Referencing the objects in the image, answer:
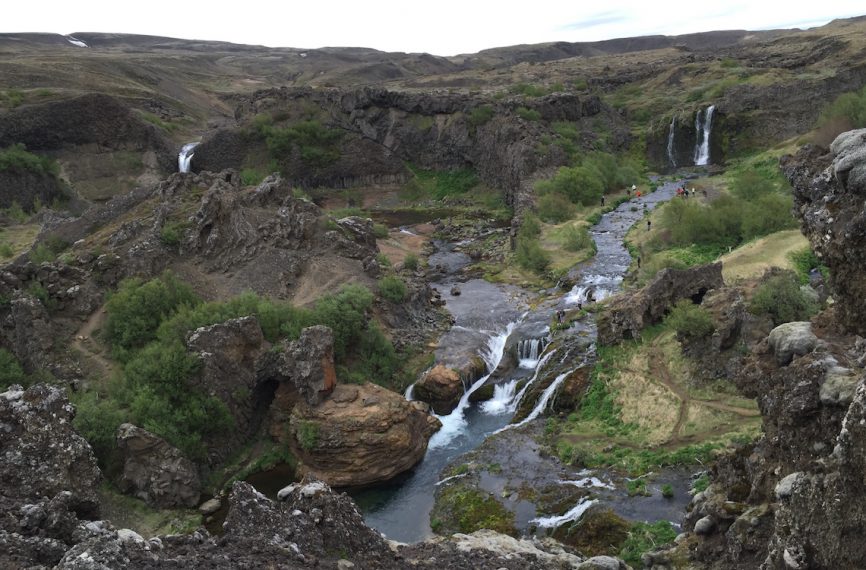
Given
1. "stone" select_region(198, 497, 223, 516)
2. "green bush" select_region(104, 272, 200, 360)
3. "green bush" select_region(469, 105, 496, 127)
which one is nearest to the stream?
"stone" select_region(198, 497, 223, 516)

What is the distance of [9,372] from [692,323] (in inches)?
1318

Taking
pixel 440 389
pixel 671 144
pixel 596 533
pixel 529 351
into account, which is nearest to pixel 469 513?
pixel 596 533

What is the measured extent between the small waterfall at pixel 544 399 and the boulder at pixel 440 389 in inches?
161

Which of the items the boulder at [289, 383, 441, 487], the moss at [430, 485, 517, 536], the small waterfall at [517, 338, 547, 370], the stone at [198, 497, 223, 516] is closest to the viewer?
the moss at [430, 485, 517, 536]

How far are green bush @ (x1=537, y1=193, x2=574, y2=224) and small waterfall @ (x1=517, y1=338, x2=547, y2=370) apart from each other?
31035mm

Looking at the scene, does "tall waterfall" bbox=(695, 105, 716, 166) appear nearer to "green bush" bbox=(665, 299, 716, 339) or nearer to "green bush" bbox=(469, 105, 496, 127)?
"green bush" bbox=(469, 105, 496, 127)

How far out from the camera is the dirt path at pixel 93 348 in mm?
33406

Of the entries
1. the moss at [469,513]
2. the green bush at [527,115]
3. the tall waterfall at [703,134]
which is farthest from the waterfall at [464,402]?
the tall waterfall at [703,134]

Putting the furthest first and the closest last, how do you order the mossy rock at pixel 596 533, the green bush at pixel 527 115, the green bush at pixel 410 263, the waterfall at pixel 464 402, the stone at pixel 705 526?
the green bush at pixel 527 115
the green bush at pixel 410 263
the waterfall at pixel 464 402
the mossy rock at pixel 596 533
the stone at pixel 705 526

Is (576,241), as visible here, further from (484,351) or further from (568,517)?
(568,517)

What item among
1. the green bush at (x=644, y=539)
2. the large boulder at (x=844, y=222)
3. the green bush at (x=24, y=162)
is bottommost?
the green bush at (x=644, y=539)

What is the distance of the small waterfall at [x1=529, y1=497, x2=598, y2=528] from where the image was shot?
24.2 metres

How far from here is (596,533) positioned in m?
22.8

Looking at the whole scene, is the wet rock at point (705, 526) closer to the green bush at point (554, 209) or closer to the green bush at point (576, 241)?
the green bush at point (576, 241)
